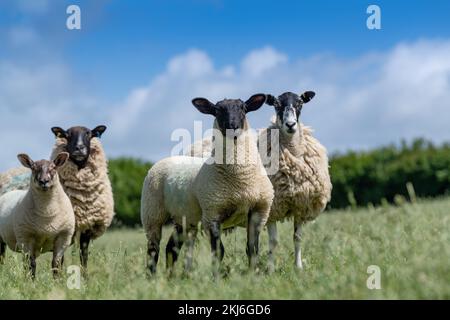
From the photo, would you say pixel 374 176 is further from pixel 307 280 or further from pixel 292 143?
pixel 307 280

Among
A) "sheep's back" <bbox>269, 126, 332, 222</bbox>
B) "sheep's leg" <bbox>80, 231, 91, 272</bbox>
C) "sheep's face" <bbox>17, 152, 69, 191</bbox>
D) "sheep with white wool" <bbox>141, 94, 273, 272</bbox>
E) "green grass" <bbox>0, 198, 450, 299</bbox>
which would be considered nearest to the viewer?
"green grass" <bbox>0, 198, 450, 299</bbox>

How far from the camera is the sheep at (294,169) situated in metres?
10.1

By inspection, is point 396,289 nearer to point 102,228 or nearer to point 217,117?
point 217,117

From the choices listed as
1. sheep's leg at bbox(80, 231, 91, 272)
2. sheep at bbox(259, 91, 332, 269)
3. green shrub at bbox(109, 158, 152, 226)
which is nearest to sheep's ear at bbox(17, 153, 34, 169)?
sheep's leg at bbox(80, 231, 91, 272)

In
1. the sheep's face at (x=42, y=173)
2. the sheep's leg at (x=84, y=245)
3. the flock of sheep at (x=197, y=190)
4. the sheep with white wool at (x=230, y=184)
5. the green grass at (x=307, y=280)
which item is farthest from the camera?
the sheep's leg at (x=84, y=245)

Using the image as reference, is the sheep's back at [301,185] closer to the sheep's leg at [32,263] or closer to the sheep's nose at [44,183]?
the sheep's nose at [44,183]

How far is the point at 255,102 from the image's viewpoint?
9117mm

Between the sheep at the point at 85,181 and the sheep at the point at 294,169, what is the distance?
7.11ft

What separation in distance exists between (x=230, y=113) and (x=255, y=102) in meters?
0.66

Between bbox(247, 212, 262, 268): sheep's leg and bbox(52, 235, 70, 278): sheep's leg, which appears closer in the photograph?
bbox(247, 212, 262, 268): sheep's leg

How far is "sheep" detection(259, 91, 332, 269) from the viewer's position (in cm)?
1005

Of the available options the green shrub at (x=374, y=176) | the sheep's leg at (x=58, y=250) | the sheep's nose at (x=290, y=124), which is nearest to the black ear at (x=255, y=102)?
the sheep's nose at (x=290, y=124)

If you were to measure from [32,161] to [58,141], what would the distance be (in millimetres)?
1635

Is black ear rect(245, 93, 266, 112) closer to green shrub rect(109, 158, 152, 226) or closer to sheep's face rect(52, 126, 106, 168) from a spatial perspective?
sheep's face rect(52, 126, 106, 168)
